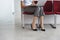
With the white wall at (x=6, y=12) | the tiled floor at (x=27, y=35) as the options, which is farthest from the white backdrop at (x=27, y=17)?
the tiled floor at (x=27, y=35)

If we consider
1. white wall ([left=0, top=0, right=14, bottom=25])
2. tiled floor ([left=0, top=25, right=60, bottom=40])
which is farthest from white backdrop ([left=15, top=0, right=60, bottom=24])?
tiled floor ([left=0, top=25, right=60, bottom=40])

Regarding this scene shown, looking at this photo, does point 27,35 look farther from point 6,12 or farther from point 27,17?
point 6,12

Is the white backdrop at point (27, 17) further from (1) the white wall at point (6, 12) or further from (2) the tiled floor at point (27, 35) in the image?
(2) the tiled floor at point (27, 35)

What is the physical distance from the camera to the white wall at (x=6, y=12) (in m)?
4.44

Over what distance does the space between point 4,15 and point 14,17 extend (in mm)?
332

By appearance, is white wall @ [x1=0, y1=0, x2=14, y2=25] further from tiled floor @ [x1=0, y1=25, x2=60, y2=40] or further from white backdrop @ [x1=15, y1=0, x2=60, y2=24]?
tiled floor @ [x1=0, y1=25, x2=60, y2=40]

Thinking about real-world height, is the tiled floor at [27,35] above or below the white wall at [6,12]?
below

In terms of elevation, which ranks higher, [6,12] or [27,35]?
[6,12]

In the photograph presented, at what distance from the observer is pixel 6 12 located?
14.7 feet

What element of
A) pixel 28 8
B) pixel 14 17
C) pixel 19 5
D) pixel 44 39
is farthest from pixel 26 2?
pixel 44 39

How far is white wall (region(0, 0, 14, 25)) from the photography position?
14.6 ft

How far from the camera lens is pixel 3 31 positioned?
3.67m

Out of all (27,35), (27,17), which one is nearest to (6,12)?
(27,17)

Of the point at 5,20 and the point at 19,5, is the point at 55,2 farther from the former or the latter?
the point at 5,20
